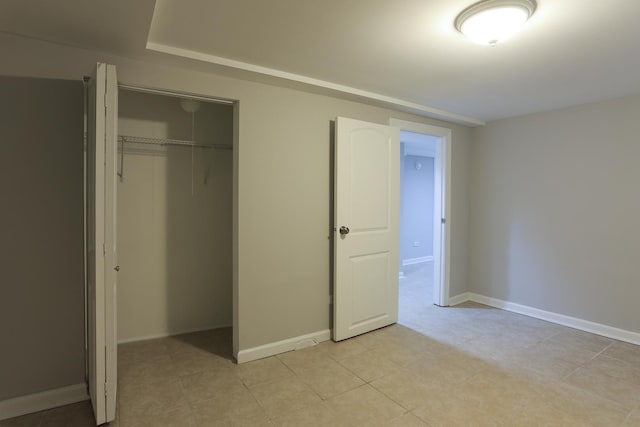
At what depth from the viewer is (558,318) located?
3.61 meters

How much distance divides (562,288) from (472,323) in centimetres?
102

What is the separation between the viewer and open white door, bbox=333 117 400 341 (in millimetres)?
3041

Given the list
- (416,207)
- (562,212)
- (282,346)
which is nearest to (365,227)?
(282,346)

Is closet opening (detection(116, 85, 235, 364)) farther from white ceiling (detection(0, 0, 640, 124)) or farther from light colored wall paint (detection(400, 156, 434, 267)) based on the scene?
light colored wall paint (detection(400, 156, 434, 267))

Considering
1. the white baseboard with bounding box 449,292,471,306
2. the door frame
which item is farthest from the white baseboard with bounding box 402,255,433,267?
the door frame

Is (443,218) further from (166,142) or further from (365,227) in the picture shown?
(166,142)

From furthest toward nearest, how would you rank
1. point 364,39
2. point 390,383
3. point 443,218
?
point 443,218 < point 390,383 < point 364,39

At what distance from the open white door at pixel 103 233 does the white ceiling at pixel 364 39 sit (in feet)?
1.15

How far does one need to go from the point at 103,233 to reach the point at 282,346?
167 centimetres

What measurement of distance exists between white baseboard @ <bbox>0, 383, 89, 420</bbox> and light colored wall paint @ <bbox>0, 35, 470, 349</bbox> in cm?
105

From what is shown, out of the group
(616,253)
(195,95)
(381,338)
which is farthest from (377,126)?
(616,253)

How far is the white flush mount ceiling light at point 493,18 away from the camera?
1.63 metres

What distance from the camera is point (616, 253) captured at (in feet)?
10.6

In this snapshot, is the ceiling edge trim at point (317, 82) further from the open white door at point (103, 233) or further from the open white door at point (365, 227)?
the open white door at point (103, 233)
